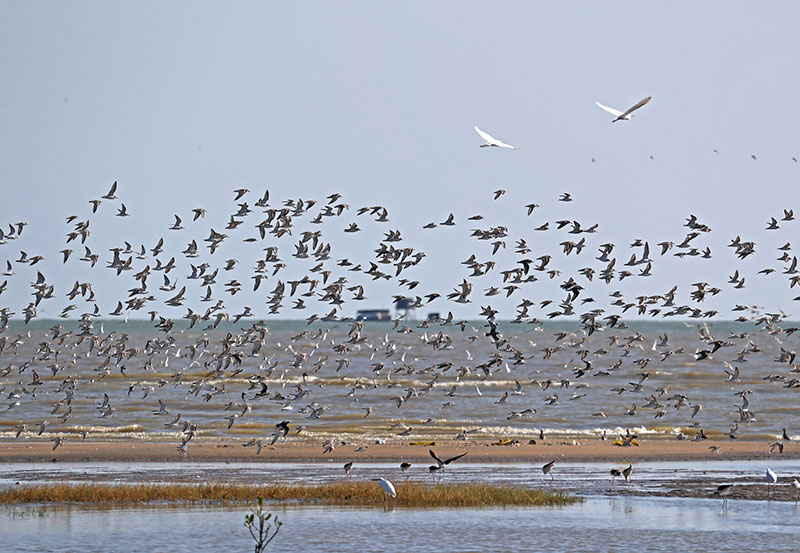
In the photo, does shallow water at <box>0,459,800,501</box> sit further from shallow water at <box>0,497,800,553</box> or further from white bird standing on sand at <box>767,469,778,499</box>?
shallow water at <box>0,497,800,553</box>

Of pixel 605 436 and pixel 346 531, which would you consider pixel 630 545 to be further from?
pixel 605 436

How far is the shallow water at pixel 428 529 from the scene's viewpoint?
26.0 m

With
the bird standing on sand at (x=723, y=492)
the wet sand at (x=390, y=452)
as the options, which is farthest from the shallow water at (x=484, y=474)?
the wet sand at (x=390, y=452)

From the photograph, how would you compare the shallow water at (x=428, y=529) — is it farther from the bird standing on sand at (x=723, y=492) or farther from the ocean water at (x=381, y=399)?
the ocean water at (x=381, y=399)

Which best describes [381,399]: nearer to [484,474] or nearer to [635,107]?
[484,474]

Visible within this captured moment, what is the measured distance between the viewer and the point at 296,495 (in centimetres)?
3180

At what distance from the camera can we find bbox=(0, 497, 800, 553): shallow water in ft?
85.1

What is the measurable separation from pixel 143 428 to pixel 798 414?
99.9 feet

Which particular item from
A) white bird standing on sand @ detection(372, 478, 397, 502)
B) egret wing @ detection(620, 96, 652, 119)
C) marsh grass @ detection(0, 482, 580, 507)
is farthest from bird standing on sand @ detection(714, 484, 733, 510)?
A: egret wing @ detection(620, 96, 652, 119)

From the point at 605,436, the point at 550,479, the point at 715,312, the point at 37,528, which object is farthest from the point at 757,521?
the point at 605,436

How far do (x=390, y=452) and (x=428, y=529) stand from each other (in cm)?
1688

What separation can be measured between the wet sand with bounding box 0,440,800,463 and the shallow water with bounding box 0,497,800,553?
11.8 metres

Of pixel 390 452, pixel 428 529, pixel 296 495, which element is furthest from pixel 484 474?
pixel 428 529

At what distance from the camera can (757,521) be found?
29.0 meters
